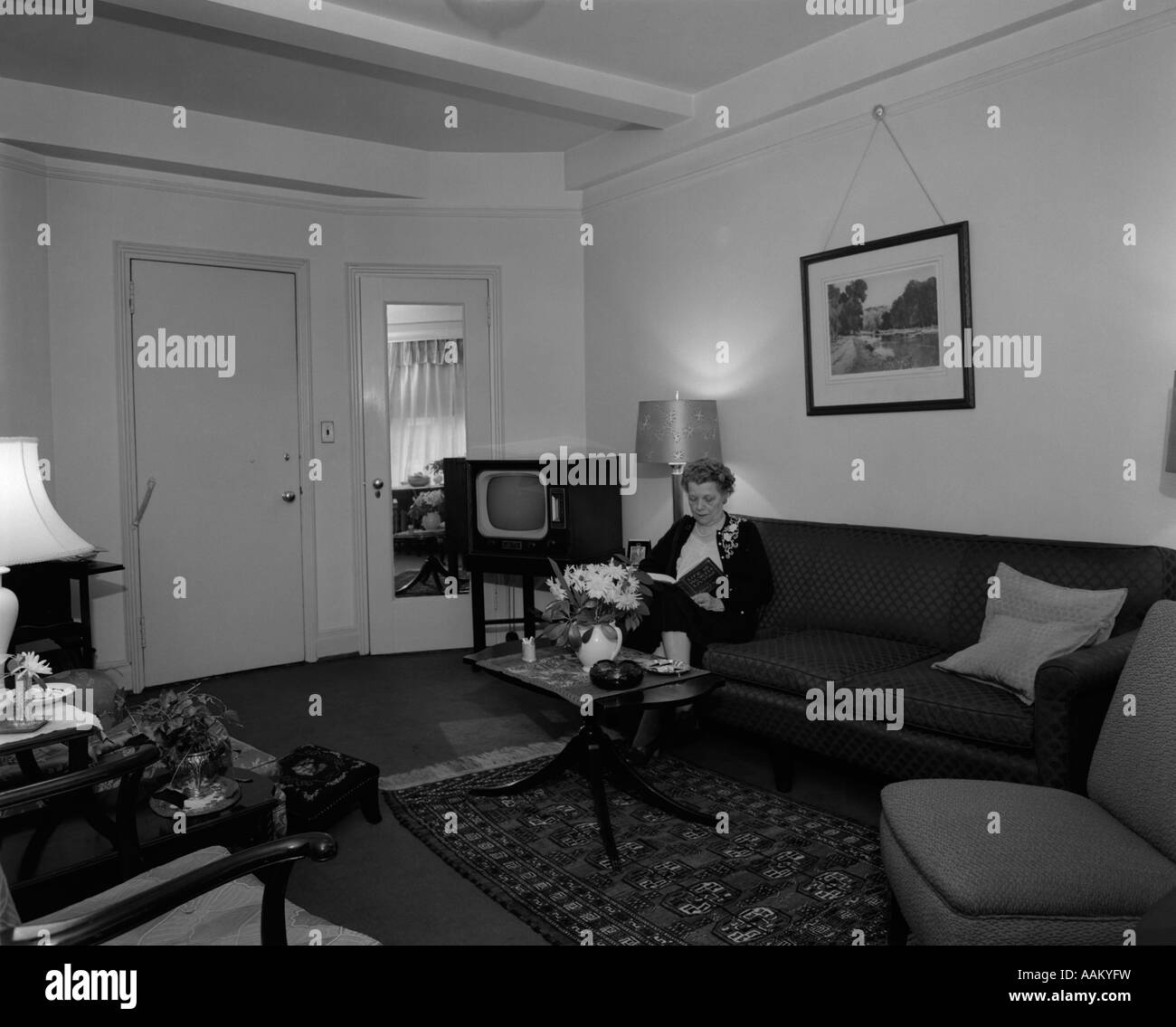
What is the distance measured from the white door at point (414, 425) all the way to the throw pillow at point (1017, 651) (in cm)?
341

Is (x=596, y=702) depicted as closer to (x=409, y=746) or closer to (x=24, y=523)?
(x=409, y=746)

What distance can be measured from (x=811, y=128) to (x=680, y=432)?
1467 mm

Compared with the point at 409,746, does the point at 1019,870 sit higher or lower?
higher

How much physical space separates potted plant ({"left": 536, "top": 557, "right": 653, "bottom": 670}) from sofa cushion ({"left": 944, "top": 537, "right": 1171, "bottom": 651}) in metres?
1.18

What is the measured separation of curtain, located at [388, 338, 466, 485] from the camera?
18.9ft

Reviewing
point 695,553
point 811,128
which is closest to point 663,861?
point 695,553

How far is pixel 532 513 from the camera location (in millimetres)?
5191

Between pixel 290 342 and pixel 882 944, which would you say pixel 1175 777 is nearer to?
pixel 882 944

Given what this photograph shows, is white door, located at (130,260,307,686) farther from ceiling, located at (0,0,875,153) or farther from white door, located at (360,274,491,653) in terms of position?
ceiling, located at (0,0,875,153)

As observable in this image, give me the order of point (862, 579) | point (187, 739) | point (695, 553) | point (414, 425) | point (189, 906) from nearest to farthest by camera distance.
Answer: point (189, 906), point (187, 739), point (862, 579), point (695, 553), point (414, 425)

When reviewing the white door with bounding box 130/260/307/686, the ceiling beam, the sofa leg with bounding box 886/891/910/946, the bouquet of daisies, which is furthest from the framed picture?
the white door with bounding box 130/260/307/686

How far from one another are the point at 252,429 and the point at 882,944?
167 inches

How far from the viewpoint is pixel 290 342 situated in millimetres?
5469
